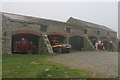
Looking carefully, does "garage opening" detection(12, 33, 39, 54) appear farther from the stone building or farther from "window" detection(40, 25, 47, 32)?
"window" detection(40, 25, 47, 32)

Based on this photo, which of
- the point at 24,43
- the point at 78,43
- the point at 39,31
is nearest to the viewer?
the point at 24,43

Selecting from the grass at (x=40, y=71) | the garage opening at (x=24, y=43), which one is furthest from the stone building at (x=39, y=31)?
the grass at (x=40, y=71)

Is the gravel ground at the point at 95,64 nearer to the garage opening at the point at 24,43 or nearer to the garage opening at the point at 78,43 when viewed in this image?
the garage opening at the point at 24,43

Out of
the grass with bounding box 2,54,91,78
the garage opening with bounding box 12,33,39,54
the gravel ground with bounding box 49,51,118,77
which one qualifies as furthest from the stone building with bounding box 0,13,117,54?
the grass with bounding box 2,54,91,78

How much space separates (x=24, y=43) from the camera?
15.4 meters

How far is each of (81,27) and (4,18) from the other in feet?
53.6

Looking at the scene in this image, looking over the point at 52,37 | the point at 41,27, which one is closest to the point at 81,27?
the point at 52,37

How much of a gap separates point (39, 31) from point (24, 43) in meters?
3.14

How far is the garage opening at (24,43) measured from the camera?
48.8 ft

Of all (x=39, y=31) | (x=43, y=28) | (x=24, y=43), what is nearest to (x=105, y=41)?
(x=43, y=28)

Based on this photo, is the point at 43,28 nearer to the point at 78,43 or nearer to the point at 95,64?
the point at 78,43

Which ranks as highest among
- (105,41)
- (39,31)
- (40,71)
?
(39,31)

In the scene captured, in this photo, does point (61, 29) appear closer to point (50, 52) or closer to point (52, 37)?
point (52, 37)

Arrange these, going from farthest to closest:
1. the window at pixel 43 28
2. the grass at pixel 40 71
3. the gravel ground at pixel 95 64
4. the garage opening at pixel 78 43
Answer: the garage opening at pixel 78 43
the window at pixel 43 28
the gravel ground at pixel 95 64
the grass at pixel 40 71
